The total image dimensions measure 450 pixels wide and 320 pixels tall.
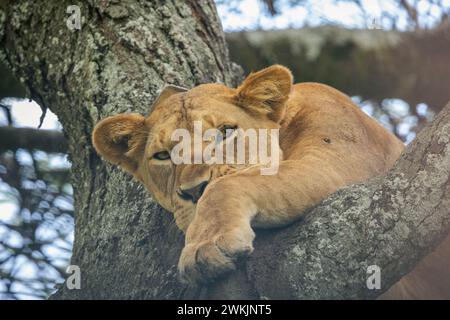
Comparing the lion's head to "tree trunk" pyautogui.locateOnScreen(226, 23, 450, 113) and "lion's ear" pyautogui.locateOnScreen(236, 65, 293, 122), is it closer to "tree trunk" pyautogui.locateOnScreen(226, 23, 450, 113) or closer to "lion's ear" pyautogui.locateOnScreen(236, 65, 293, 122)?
"lion's ear" pyautogui.locateOnScreen(236, 65, 293, 122)

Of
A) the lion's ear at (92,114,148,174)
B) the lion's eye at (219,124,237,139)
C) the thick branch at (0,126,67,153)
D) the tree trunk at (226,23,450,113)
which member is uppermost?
the lion's eye at (219,124,237,139)

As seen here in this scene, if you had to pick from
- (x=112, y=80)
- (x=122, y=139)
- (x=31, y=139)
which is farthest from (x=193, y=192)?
(x=31, y=139)

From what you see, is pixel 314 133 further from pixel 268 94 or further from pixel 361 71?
pixel 361 71

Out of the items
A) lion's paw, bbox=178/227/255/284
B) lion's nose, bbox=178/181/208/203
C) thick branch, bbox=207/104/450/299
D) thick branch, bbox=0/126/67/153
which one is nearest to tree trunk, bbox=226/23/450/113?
thick branch, bbox=0/126/67/153

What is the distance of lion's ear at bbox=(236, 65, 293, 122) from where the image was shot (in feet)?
10.7

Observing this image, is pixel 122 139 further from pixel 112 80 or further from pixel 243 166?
pixel 243 166

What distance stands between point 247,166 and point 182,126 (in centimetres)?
26

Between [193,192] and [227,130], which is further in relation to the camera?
[227,130]

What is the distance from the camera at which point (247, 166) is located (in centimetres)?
302

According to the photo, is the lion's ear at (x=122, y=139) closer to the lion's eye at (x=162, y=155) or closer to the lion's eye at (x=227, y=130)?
the lion's eye at (x=162, y=155)

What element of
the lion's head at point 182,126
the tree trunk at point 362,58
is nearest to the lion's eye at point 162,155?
the lion's head at point 182,126

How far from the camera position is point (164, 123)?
10.4 feet
